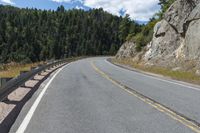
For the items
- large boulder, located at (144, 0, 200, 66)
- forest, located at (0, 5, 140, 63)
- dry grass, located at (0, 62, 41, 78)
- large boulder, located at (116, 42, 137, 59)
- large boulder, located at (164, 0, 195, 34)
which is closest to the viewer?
dry grass, located at (0, 62, 41, 78)

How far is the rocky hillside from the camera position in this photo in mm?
33400

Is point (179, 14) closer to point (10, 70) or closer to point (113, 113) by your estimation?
point (10, 70)

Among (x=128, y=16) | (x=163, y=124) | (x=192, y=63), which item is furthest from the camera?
(x=128, y=16)

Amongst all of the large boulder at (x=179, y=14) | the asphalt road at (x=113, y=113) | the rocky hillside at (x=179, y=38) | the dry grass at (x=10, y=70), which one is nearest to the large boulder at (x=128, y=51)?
the rocky hillside at (x=179, y=38)

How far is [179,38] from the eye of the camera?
135 feet

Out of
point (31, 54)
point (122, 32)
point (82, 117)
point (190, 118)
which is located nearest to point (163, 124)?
point (190, 118)

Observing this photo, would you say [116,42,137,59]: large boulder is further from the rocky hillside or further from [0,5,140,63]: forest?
[0,5,140,63]: forest

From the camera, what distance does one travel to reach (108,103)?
41.9 feet

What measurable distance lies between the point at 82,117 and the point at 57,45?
164665 millimetres

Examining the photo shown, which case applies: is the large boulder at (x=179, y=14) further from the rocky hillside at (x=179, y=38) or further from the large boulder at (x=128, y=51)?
the large boulder at (x=128, y=51)

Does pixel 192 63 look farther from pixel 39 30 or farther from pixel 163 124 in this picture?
pixel 39 30

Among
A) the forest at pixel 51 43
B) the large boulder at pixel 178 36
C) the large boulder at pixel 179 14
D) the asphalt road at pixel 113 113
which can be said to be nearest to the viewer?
the asphalt road at pixel 113 113

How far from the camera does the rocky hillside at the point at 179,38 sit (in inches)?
1315

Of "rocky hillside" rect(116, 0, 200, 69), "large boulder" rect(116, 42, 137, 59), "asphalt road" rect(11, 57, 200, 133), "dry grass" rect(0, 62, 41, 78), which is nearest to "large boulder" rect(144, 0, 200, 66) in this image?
"rocky hillside" rect(116, 0, 200, 69)
